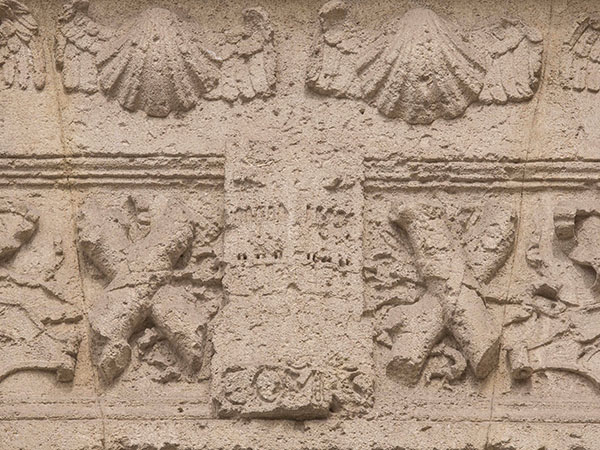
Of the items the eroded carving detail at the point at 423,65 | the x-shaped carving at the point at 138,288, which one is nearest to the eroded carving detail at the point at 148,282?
the x-shaped carving at the point at 138,288

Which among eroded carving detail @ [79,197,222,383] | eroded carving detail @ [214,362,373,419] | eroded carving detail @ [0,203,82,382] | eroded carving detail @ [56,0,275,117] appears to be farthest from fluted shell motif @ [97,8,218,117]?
eroded carving detail @ [214,362,373,419]

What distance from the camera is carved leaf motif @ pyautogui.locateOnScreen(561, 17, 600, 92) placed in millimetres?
3586

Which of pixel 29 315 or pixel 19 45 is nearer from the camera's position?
pixel 29 315

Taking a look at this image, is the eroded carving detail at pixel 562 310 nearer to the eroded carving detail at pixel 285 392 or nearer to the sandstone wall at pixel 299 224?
the sandstone wall at pixel 299 224

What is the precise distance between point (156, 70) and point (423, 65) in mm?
581

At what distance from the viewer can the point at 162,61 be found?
3.54 metres

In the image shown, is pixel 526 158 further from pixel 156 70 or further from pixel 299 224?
pixel 156 70

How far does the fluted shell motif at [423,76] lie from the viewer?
3514 millimetres

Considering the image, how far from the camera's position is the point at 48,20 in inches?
144

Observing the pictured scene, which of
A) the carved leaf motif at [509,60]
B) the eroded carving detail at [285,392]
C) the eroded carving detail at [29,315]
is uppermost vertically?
the carved leaf motif at [509,60]

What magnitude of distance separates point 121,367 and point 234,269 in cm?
31

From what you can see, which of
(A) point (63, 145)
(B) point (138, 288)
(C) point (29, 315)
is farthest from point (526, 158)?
(C) point (29, 315)

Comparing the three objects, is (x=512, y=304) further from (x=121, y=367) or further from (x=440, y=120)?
(x=121, y=367)

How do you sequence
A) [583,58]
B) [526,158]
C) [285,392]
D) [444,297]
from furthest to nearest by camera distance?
[583,58], [526,158], [444,297], [285,392]
